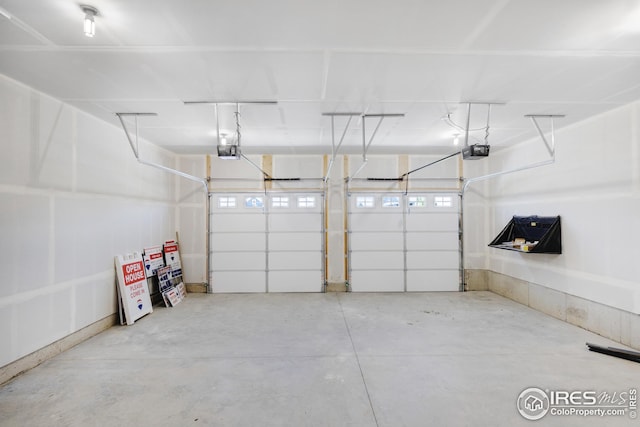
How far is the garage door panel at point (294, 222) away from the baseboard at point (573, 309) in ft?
13.0

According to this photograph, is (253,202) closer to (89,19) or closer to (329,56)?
(329,56)

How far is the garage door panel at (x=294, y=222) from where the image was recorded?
6340mm

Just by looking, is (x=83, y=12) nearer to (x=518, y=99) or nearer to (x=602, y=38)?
(x=602, y=38)

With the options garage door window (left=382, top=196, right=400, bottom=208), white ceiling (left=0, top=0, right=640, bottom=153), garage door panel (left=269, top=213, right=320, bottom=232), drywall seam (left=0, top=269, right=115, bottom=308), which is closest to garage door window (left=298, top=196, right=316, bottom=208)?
garage door panel (left=269, top=213, right=320, bottom=232)

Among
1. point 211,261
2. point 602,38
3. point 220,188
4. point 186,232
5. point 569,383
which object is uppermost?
point 602,38

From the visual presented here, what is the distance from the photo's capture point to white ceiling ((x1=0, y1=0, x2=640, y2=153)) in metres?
1.91

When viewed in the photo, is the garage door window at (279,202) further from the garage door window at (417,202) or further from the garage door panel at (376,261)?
the garage door window at (417,202)

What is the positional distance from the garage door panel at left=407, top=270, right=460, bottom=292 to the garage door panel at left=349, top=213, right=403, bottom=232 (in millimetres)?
1076

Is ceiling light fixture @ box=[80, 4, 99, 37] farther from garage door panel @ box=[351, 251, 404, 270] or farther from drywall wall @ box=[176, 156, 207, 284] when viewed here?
garage door panel @ box=[351, 251, 404, 270]

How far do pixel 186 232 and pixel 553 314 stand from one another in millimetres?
6903

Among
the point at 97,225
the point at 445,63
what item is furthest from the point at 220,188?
the point at 445,63

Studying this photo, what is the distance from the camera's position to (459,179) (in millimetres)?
6398

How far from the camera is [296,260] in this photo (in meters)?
6.32

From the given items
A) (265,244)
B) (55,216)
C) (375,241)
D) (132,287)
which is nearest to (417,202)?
(375,241)
